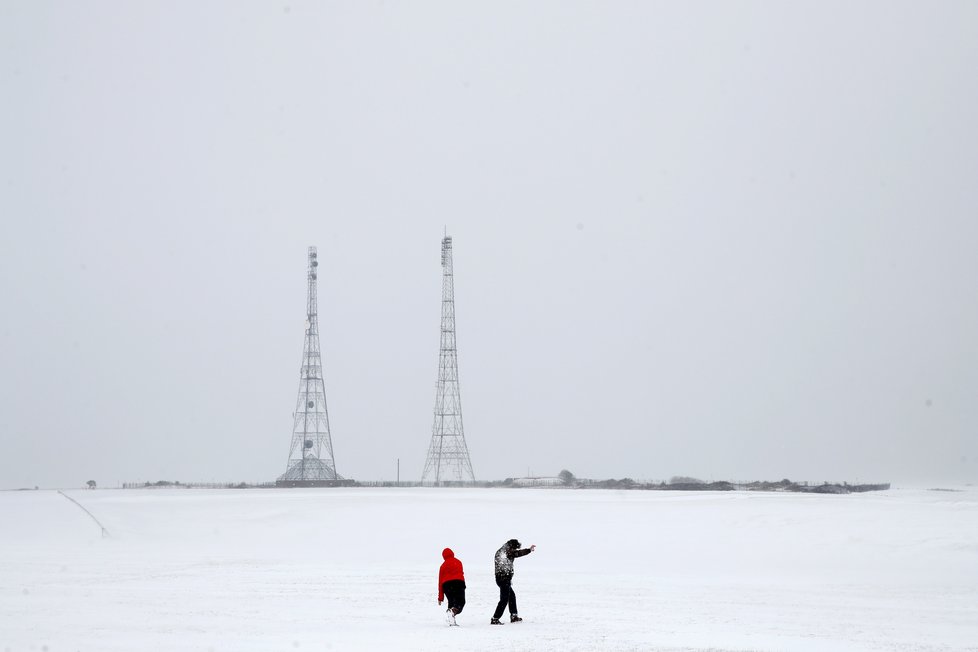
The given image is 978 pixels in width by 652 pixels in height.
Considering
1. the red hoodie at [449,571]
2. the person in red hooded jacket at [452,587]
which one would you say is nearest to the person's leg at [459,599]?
the person in red hooded jacket at [452,587]

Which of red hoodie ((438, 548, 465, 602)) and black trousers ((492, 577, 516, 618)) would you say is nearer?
black trousers ((492, 577, 516, 618))

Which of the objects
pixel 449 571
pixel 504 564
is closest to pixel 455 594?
pixel 449 571

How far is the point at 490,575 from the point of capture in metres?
33.8

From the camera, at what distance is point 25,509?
2280 inches

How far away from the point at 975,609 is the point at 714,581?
26.9 ft

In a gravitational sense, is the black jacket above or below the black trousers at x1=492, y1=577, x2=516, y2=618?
above

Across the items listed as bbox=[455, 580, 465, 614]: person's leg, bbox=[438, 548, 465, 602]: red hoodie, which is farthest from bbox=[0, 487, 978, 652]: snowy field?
bbox=[438, 548, 465, 602]: red hoodie

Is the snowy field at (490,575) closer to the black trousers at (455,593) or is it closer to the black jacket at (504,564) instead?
the black trousers at (455,593)

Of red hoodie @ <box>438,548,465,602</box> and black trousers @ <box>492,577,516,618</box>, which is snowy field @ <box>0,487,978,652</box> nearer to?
black trousers @ <box>492,577,516,618</box>

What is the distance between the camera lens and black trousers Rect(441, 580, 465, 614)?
73.4ft

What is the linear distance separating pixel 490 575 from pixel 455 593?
11.6 meters

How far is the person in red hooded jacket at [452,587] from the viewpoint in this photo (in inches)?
882

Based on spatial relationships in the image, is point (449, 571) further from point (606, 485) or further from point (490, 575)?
point (606, 485)

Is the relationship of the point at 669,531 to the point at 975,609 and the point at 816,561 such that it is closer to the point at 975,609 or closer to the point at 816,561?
the point at 816,561
